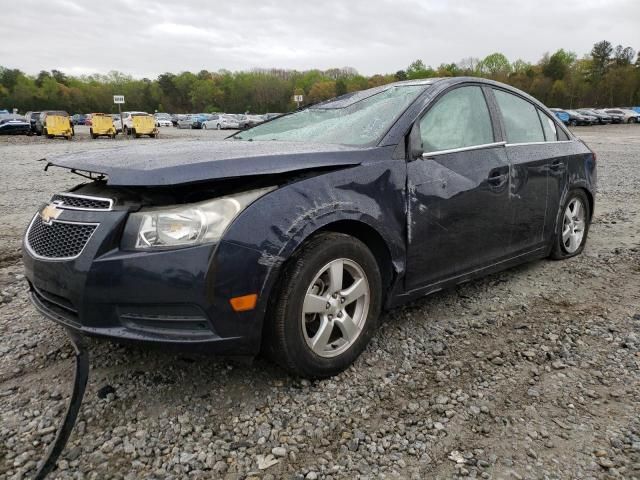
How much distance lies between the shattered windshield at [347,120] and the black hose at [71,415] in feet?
5.43

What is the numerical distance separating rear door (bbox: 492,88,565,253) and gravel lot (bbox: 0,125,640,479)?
1.91 ft

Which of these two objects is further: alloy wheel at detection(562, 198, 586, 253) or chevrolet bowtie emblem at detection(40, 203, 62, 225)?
alloy wheel at detection(562, 198, 586, 253)

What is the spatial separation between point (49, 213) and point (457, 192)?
224 centimetres

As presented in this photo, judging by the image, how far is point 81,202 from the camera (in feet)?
7.91

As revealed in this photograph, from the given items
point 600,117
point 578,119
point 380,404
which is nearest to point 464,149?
point 380,404

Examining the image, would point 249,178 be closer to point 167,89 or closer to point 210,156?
point 210,156

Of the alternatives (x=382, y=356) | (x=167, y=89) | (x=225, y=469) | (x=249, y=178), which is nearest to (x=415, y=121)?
(x=249, y=178)

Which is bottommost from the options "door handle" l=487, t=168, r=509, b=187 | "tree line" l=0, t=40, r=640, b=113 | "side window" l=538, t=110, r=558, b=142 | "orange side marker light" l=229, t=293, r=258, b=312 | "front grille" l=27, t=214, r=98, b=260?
"orange side marker light" l=229, t=293, r=258, b=312

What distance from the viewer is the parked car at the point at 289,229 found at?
2199mm

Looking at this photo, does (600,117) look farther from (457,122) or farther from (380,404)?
(380,404)

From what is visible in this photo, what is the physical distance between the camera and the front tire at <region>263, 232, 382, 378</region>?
2.37 meters

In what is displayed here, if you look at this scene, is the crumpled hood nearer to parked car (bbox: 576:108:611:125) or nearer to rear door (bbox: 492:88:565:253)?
rear door (bbox: 492:88:565:253)

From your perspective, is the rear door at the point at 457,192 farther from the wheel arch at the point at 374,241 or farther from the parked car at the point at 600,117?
the parked car at the point at 600,117

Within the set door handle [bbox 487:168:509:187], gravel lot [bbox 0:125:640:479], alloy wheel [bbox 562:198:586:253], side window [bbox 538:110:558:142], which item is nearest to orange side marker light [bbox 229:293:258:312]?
gravel lot [bbox 0:125:640:479]
